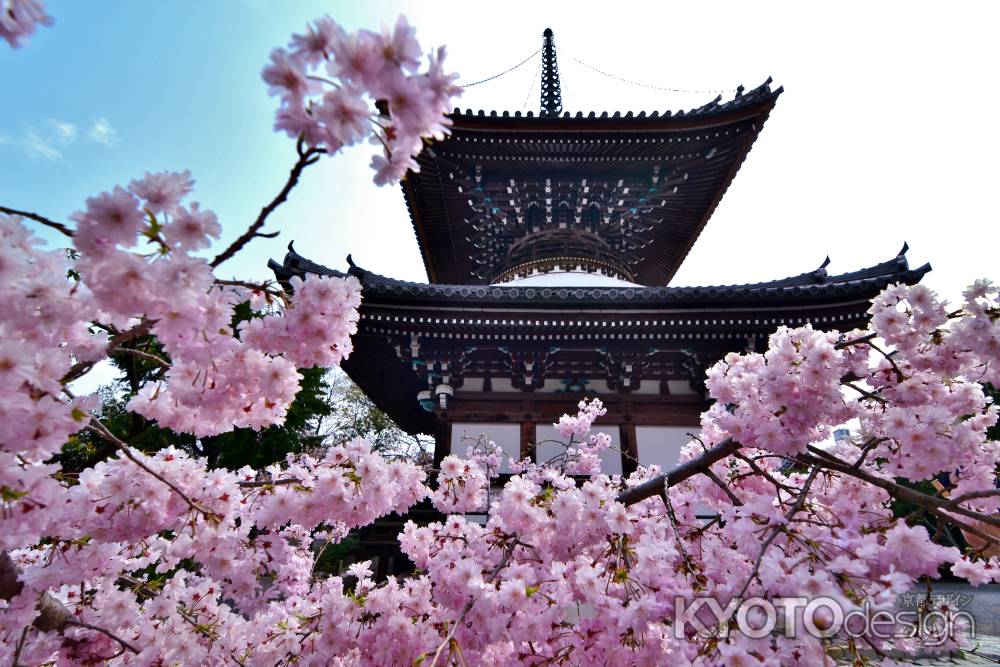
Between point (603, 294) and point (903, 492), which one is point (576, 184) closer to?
point (603, 294)

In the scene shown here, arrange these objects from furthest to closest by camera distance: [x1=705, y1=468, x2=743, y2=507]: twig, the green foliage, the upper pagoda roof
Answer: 1. the green foliage
2. the upper pagoda roof
3. [x1=705, y1=468, x2=743, y2=507]: twig

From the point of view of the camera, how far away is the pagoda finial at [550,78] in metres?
12.9

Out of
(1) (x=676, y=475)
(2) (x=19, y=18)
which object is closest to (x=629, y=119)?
(1) (x=676, y=475)

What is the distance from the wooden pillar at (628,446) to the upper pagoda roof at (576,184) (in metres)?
3.43

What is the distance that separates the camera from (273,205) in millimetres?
1714

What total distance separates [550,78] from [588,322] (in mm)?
9682

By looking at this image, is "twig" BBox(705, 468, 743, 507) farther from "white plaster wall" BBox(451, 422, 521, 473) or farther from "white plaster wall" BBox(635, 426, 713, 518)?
"white plaster wall" BBox(451, 422, 521, 473)

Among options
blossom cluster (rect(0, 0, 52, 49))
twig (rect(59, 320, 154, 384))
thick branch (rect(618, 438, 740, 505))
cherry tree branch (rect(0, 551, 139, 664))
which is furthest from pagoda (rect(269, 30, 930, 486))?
blossom cluster (rect(0, 0, 52, 49))

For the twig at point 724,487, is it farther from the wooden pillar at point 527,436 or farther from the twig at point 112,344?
the wooden pillar at point 527,436

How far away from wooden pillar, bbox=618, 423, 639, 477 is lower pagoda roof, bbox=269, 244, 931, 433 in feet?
1.82

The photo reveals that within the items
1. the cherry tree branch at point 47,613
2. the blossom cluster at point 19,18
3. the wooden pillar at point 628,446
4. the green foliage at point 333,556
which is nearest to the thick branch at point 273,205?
the blossom cluster at point 19,18

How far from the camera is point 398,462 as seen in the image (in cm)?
312

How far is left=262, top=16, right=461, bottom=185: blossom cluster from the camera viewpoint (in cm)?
142

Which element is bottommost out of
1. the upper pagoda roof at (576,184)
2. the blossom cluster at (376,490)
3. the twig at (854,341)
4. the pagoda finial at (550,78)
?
the blossom cluster at (376,490)
